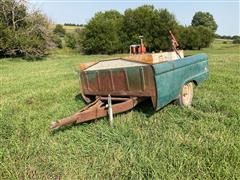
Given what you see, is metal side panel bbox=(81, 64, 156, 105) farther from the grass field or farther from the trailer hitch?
the grass field

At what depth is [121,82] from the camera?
20.3 ft

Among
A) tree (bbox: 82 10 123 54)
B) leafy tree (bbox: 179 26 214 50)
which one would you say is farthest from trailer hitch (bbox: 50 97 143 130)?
leafy tree (bbox: 179 26 214 50)

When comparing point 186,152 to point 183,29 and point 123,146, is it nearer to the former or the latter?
point 123,146

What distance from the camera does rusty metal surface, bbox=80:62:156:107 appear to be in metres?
5.69

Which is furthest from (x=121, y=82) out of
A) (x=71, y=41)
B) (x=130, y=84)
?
(x=71, y=41)

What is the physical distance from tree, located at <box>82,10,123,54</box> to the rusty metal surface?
36782 millimetres

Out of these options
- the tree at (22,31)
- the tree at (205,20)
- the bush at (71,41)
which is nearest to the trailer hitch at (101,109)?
the tree at (22,31)

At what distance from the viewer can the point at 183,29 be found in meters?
49.6

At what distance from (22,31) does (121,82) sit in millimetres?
28689

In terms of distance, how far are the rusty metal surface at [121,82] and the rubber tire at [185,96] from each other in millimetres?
1127

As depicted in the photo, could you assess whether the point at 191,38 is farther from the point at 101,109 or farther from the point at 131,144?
the point at 131,144

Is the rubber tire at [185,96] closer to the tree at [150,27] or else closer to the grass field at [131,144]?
the grass field at [131,144]

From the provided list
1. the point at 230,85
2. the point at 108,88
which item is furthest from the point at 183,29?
the point at 108,88

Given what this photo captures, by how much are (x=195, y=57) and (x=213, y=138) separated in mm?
2933
